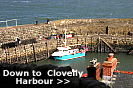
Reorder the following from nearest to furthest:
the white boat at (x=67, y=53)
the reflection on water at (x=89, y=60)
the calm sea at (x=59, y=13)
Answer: the reflection on water at (x=89, y=60) → the white boat at (x=67, y=53) → the calm sea at (x=59, y=13)

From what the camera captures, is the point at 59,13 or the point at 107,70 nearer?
the point at 107,70

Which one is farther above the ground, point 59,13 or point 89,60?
point 59,13

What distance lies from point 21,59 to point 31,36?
30.2 feet

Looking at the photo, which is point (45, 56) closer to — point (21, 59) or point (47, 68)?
point (21, 59)

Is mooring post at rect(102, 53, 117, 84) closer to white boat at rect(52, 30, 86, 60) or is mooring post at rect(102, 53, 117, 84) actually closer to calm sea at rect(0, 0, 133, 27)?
white boat at rect(52, 30, 86, 60)

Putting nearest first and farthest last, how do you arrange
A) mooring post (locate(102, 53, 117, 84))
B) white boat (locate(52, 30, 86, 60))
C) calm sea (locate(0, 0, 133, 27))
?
mooring post (locate(102, 53, 117, 84)) < white boat (locate(52, 30, 86, 60)) < calm sea (locate(0, 0, 133, 27))

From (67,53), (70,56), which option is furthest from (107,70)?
(70,56)

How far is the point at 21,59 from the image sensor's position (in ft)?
162

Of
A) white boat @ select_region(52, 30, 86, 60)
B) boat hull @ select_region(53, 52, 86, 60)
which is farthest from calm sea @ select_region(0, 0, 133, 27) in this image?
boat hull @ select_region(53, 52, 86, 60)

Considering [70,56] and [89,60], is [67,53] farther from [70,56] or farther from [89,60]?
[89,60]

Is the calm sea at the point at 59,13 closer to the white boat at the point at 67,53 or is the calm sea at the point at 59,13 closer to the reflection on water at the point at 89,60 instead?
the white boat at the point at 67,53

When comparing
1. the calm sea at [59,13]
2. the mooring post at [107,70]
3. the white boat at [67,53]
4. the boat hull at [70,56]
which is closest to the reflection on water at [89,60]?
the boat hull at [70,56]

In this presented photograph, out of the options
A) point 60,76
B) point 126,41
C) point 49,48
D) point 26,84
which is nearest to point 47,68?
point 60,76

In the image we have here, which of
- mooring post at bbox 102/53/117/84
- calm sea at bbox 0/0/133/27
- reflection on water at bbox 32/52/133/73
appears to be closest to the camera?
mooring post at bbox 102/53/117/84
